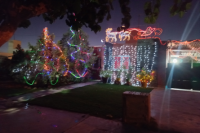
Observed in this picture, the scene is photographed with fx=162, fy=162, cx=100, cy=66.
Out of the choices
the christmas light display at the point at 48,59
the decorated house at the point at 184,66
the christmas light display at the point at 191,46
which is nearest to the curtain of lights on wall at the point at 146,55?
the decorated house at the point at 184,66

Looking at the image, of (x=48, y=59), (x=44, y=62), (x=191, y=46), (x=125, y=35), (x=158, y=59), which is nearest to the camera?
(x=44, y=62)

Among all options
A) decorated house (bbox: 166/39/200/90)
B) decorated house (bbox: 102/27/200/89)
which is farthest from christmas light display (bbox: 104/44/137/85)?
decorated house (bbox: 166/39/200/90)

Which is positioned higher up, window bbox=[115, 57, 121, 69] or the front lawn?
window bbox=[115, 57, 121, 69]

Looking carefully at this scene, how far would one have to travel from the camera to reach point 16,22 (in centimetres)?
317

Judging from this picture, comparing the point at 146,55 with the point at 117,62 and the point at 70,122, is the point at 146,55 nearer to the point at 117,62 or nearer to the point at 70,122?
the point at 117,62

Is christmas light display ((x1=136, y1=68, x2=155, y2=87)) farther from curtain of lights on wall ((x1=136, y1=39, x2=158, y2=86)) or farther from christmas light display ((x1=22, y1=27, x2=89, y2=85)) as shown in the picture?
christmas light display ((x1=22, y1=27, x2=89, y2=85))

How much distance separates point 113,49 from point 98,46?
252cm

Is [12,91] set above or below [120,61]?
below

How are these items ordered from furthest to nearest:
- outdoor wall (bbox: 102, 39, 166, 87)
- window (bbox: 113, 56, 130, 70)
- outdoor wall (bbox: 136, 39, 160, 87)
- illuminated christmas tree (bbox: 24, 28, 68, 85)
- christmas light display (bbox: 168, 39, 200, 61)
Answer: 1. window (bbox: 113, 56, 130, 70)
2. outdoor wall (bbox: 136, 39, 160, 87)
3. outdoor wall (bbox: 102, 39, 166, 87)
4. christmas light display (bbox: 168, 39, 200, 61)
5. illuminated christmas tree (bbox: 24, 28, 68, 85)

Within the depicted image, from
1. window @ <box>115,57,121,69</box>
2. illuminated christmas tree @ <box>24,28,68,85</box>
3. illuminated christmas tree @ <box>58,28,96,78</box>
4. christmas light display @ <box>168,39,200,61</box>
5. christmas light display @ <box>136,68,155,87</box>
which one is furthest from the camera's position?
window @ <box>115,57,121,69</box>

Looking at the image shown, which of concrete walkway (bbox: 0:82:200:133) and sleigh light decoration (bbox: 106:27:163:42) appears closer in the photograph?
concrete walkway (bbox: 0:82:200:133)

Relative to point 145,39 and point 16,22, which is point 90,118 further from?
point 145,39

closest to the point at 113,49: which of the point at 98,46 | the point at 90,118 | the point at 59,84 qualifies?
the point at 98,46

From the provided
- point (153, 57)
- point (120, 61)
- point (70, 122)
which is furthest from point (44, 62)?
point (153, 57)
